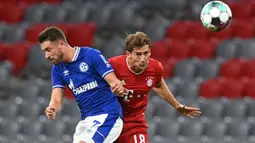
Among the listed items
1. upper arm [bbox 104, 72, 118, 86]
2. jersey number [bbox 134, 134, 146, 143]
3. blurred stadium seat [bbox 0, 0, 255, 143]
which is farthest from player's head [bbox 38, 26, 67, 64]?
blurred stadium seat [bbox 0, 0, 255, 143]

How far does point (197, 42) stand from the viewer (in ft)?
34.8

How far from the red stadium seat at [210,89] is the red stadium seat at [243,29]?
49.5 inches

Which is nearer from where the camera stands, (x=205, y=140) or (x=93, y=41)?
(x=205, y=140)

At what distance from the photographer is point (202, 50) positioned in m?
10.5

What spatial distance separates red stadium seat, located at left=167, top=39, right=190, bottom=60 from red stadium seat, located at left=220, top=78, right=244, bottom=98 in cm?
102

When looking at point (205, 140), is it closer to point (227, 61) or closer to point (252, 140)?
point (252, 140)

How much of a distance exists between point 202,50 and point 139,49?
4984 mm

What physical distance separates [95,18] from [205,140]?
3558 mm

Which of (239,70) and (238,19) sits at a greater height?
(238,19)

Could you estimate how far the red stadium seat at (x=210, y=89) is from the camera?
9695 mm

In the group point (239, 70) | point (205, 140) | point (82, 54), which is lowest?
point (205, 140)

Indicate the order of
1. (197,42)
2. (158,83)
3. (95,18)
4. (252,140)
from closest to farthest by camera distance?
1. (158,83)
2. (252,140)
3. (197,42)
4. (95,18)

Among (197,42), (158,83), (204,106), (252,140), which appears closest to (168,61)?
→ (197,42)

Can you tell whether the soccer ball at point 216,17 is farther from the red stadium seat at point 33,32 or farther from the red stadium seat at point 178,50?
the red stadium seat at point 33,32
